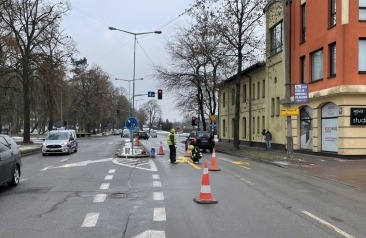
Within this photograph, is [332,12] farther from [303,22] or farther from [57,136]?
[57,136]

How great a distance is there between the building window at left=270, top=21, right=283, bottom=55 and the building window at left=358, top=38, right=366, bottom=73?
1073cm

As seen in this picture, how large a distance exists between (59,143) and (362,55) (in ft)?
61.5

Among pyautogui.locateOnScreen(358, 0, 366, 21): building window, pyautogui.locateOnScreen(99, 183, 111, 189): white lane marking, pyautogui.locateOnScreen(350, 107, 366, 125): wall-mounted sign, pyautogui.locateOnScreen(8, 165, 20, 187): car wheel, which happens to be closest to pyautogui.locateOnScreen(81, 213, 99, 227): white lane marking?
pyautogui.locateOnScreen(99, 183, 111, 189): white lane marking

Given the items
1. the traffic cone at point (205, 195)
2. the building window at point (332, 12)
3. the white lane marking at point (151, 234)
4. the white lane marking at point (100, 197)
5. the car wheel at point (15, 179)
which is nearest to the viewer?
the white lane marking at point (151, 234)

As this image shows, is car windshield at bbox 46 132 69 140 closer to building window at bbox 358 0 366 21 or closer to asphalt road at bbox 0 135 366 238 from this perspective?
asphalt road at bbox 0 135 366 238

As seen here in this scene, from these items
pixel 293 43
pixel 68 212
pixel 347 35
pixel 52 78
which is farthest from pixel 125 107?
pixel 68 212

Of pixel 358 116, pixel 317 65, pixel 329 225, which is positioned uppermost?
pixel 317 65

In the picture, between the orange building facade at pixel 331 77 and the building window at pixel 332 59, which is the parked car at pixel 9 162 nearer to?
the orange building facade at pixel 331 77

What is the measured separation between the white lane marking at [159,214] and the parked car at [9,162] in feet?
16.1

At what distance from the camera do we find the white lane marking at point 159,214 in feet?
28.4

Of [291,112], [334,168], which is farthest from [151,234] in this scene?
[291,112]

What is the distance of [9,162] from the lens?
42.3 ft

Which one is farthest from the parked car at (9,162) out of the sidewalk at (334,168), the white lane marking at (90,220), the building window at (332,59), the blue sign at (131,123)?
the building window at (332,59)

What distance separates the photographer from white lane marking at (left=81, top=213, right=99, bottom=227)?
8148 mm
